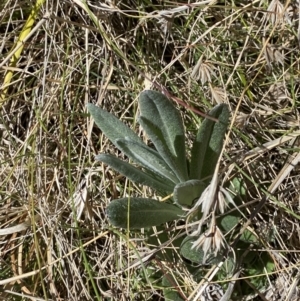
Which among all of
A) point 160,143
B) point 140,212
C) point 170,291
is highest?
point 160,143

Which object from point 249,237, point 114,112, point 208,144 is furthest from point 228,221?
point 114,112

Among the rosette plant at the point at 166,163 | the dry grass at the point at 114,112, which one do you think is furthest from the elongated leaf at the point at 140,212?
the dry grass at the point at 114,112

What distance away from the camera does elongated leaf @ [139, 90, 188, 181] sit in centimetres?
117

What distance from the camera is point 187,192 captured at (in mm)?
1179

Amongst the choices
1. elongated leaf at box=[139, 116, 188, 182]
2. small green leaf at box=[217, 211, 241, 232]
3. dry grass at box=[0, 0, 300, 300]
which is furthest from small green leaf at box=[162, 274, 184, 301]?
elongated leaf at box=[139, 116, 188, 182]

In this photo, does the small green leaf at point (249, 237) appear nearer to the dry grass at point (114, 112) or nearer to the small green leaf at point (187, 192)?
the dry grass at point (114, 112)

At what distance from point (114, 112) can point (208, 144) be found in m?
0.40

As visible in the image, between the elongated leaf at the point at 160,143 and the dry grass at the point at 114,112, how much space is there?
180 mm

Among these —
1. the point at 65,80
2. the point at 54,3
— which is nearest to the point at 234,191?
the point at 65,80

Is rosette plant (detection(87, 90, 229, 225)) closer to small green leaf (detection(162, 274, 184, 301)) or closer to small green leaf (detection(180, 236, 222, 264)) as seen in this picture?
small green leaf (detection(180, 236, 222, 264))

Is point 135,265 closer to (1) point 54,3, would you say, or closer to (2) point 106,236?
(2) point 106,236

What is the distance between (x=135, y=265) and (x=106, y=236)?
162mm

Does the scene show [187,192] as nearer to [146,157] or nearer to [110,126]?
[146,157]

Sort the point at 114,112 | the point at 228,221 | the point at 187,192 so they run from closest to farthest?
the point at 187,192, the point at 228,221, the point at 114,112
